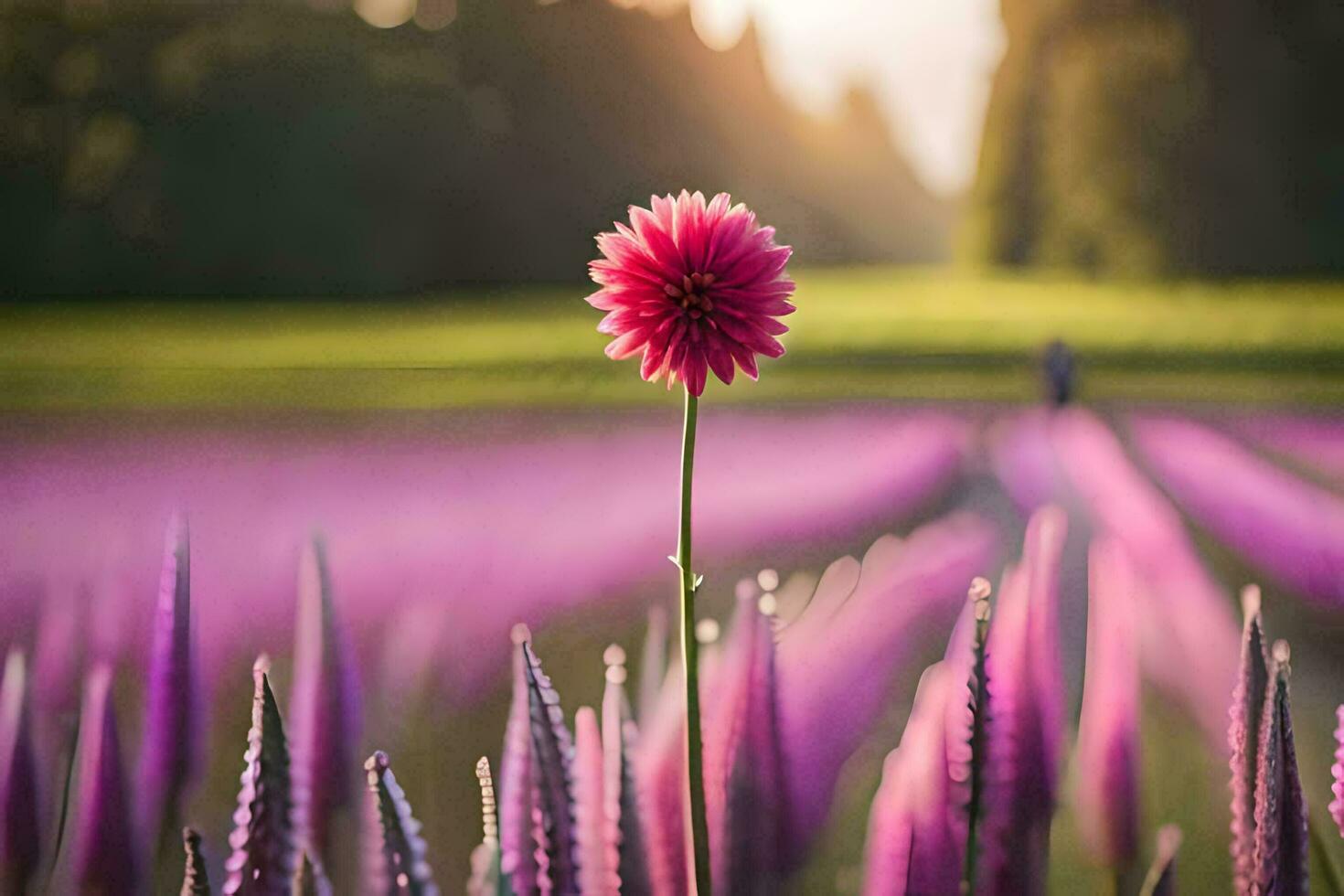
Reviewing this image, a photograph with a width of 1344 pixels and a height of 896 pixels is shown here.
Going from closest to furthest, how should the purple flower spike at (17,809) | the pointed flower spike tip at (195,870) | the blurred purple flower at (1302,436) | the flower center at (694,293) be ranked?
the flower center at (694,293) → the pointed flower spike tip at (195,870) → the purple flower spike at (17,809) → the blurred purple flower at (1302,436)

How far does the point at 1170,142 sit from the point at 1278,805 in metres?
0.62

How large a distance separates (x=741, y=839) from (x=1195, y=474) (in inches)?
21.3

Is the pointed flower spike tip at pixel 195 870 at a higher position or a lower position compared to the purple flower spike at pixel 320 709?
lower

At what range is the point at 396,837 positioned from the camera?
2.48 feet

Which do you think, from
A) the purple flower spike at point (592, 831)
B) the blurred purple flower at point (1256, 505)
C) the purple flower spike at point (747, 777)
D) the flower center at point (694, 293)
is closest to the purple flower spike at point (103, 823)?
the purple flower spike at point (592, 831)

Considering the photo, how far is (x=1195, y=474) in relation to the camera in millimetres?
987

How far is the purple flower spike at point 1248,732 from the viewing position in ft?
2.55

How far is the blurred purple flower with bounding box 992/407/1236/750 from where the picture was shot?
92 centimetres

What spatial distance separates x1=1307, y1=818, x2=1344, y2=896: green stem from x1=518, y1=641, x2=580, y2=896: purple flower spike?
1.92 feet

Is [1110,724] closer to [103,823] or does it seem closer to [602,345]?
[602,345]

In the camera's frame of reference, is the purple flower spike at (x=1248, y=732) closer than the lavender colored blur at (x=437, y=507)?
Yes

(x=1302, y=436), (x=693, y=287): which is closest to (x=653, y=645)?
(x=693, y=287)

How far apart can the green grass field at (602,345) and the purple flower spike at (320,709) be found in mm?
177

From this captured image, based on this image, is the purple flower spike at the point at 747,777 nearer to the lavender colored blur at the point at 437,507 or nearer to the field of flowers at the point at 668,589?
the field of flowers at the point at 668,589
